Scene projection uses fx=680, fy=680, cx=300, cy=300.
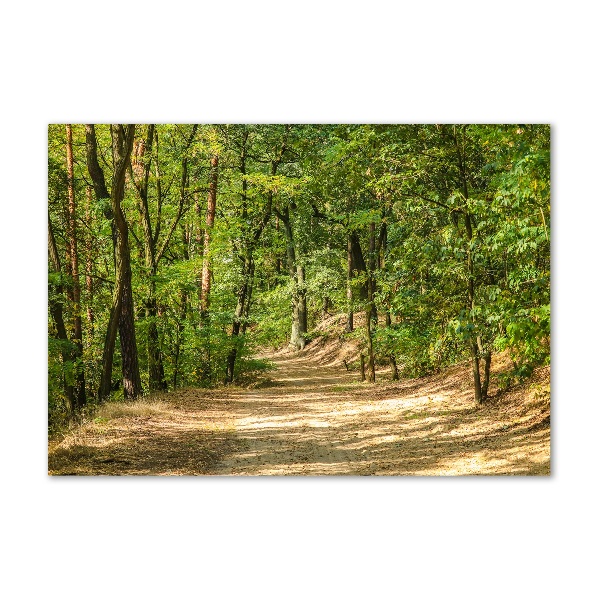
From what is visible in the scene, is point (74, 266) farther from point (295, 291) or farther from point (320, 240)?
point (320, 240)

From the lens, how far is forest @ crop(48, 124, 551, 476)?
6703mm

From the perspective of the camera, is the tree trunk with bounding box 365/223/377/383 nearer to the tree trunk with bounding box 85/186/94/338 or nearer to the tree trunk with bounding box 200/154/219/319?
the tree trunk with bounding box 200/154/219/319

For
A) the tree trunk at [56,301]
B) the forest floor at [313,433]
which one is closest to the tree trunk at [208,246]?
the forest floor at [313,433]

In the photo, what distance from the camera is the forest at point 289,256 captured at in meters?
6.70

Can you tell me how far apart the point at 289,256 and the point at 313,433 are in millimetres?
2838

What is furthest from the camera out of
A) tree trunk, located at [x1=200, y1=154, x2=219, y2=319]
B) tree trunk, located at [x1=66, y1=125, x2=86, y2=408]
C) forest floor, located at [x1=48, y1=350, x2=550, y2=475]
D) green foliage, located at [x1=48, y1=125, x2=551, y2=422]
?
tree trunk, located at [x1=200, y1=154, x2=219, y2=319]

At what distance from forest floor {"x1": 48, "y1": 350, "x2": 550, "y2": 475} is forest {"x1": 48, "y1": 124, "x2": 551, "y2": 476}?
268 mm

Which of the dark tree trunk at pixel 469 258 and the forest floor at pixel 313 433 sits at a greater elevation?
the dark tree trunk at pixel 469 258

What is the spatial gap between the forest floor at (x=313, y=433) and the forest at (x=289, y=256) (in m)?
0.27

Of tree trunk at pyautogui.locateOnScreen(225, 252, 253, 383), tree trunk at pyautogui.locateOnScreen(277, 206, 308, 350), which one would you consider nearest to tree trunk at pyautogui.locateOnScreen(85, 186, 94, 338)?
tree trunk at pyautogui.locateOnScreen(225, 252, 253, 383)

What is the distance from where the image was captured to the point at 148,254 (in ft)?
34.9

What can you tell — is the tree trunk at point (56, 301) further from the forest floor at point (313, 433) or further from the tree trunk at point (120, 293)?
the forest floor at point (313, 433)

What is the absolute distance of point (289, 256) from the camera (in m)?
9.30
